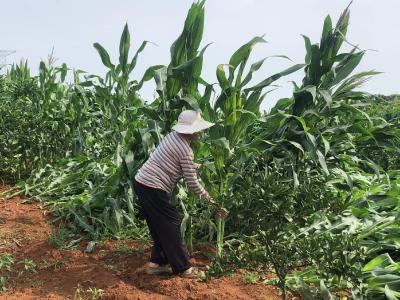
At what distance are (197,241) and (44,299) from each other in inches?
55.6

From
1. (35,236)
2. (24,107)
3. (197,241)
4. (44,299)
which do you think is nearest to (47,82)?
(24,107)

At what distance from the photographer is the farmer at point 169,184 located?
12.0ft

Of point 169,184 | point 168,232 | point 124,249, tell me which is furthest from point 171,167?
point 124,249

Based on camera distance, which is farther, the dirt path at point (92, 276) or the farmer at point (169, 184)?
the farmer at point (169, 184)

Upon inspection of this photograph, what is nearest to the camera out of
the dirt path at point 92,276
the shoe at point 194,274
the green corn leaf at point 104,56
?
the dirt path at point 92,276

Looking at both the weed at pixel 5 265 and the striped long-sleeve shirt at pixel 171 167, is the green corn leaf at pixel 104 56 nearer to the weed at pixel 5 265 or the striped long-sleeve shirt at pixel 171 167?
the striped long-sleeve shirt at pixel 171 167

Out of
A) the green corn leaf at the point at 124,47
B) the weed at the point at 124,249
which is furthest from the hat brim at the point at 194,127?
the green corn leaf at the point at 124,47

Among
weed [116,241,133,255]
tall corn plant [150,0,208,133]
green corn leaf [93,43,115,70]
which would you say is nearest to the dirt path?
weed [116,241,133,255]

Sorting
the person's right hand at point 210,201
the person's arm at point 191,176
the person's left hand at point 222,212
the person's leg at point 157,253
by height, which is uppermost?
the person's arm at point 191,176

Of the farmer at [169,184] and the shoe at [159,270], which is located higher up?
the farmer at [169,184]

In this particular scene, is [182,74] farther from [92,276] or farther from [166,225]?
[92,276]

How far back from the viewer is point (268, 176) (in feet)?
9.71

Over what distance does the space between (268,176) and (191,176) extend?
0.82 meters

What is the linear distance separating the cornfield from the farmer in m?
0.27
